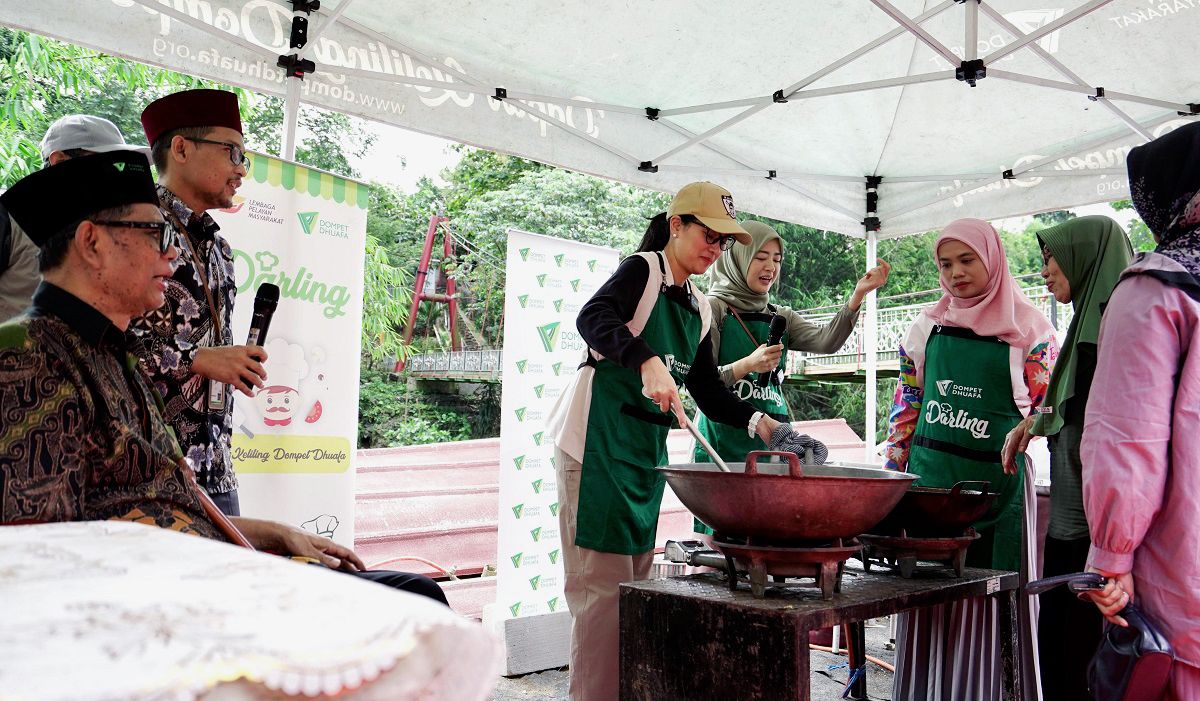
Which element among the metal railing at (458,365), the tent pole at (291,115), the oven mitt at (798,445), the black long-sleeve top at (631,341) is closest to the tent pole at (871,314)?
the black long-sleeve top at (631,341)

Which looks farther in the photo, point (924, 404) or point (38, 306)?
point (924, 404)

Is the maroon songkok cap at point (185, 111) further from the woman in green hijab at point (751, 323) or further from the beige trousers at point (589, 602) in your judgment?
the woman in green hijab at point (751, 323)

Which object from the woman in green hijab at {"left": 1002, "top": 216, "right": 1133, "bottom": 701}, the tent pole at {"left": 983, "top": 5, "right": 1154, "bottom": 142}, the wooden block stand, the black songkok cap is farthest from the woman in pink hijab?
the black songkok cap

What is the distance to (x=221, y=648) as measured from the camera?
62cm

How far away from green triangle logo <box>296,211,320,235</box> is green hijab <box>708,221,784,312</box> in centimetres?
185

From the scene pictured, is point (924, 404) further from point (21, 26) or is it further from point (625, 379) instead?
point (21, 26)

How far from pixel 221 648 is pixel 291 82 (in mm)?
3462

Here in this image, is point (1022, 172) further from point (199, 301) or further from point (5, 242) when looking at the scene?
point (5, 242)

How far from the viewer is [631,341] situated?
91.8 inches

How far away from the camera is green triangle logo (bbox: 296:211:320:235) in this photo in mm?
3732

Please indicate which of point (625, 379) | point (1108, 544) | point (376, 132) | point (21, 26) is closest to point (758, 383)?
point (625, 379)

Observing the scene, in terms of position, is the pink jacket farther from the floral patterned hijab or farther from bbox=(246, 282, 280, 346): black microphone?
bbox=(246, 282, 280, 346): black microphone

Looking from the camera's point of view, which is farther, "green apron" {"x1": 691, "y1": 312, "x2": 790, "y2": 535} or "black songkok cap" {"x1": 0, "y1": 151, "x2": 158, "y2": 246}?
"green apron" {"x1": 691, "y1": 312, "x2": 790, "y2": 535}

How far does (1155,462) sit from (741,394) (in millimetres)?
1890
